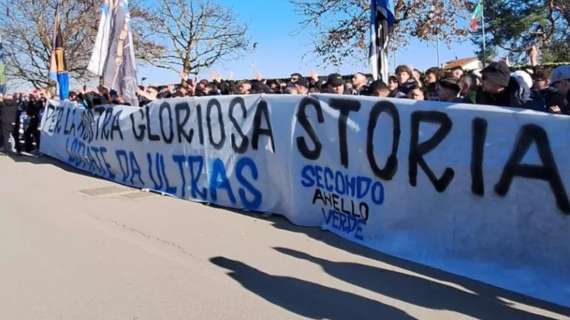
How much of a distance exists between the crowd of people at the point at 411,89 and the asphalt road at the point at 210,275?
163 cm

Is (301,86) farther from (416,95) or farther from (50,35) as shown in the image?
(50,35)

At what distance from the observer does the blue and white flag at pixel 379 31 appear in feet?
29.1

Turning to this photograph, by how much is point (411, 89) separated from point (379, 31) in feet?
9.05

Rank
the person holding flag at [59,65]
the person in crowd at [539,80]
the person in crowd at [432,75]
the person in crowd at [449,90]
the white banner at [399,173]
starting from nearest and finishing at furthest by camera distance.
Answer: the white banner at [399,173]
the person in crowd at [449,90]
the person in crowd at [539,80]
the person in crowd at [432,75]
the person holding flag at [59,65]

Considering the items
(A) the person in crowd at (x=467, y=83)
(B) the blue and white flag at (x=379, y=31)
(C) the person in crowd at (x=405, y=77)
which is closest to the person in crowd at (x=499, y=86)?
(A) the person in crowd at (x=467, y=83)

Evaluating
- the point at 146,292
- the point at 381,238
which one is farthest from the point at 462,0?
the point at 146,292

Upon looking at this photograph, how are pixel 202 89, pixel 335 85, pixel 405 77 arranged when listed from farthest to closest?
1. pixel 202 89
2. pixel 405 77
3. pixel 335 85

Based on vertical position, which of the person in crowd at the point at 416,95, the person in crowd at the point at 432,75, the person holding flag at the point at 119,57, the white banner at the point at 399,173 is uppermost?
the person holding flag at the point at 119,57

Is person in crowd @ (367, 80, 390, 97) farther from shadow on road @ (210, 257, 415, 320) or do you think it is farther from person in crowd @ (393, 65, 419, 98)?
shadow on road @ (210, 257, 415, 320)

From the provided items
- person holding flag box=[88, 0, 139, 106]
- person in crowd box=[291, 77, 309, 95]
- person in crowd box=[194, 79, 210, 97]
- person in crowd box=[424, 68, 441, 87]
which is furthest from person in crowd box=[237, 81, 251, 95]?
person in crowd box=[424, 68, 441, 87]

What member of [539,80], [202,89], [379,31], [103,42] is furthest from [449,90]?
[103,42]

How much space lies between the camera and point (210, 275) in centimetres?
456

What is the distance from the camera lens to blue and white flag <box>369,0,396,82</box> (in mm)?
8859

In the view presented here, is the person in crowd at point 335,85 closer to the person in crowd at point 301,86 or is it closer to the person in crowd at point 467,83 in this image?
the person in crowd at point 301,86
